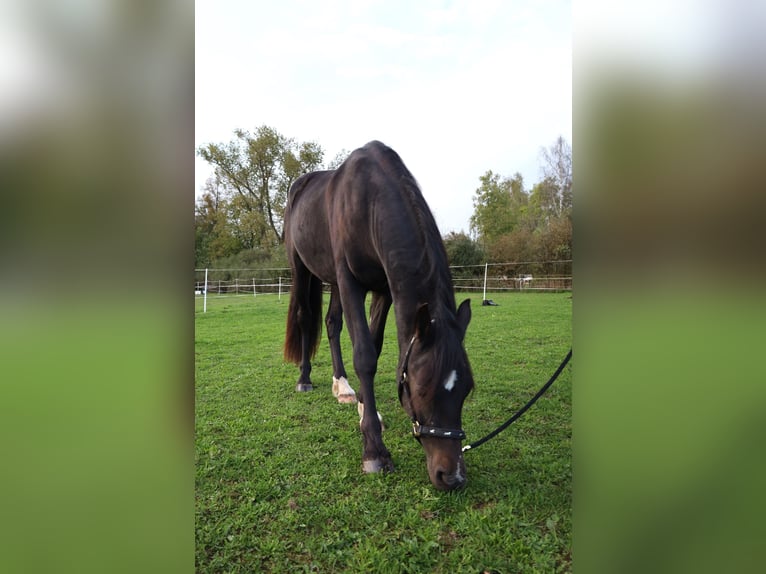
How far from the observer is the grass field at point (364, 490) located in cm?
170

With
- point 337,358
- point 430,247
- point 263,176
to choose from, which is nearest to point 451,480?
point 430,247

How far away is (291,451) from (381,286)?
4.74ft

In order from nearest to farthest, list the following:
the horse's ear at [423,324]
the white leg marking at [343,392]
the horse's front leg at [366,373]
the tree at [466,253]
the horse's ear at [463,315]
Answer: the horse's ear at [423,324], the horse's ear at [463,315], the horse's front leg at [366,373], the white leg marking at [343,392], the tree at [466,253]

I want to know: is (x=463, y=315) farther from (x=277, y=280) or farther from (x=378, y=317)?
(x=277, y=280)

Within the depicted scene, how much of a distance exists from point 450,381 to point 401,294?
2.11 feet

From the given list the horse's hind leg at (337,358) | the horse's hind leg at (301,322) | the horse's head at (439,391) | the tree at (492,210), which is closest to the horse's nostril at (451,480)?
the horse's head at (439,391)

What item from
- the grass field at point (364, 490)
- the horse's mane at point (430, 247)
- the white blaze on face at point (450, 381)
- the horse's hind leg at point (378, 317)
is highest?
the horse's mane at point (430, 247)

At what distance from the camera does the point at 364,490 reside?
90.0 inches

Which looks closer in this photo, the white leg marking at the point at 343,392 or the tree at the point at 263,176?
the white leg marking at the point at 343,392

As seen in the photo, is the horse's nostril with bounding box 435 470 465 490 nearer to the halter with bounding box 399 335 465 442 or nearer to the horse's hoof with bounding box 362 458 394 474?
the halter with bounding box 399 335 465 442

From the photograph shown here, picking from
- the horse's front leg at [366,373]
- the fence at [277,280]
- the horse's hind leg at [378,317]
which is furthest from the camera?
the fence at [277,280]

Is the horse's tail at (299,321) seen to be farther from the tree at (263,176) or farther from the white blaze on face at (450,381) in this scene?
the white blaze on face at (450,381)

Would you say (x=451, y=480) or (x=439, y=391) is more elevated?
(x=439, y=391)
